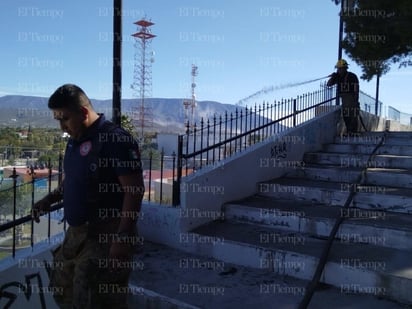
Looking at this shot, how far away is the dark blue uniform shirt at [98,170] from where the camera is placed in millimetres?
2799

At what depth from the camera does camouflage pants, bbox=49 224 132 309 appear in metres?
2.84

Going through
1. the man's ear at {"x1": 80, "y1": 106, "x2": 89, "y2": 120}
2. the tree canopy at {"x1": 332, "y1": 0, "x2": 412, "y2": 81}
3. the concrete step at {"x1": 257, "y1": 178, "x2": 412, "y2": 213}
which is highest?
the tree canopy at {"x1": 332, "y1": 0, "x2": 412, "y2": 81}

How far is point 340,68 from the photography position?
1030 cm

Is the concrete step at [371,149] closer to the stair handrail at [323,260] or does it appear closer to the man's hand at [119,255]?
the stair handrail at [323,260]

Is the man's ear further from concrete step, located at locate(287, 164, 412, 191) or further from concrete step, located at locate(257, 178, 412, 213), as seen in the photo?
concrete step, located at locate(287, 164, 412, 191)

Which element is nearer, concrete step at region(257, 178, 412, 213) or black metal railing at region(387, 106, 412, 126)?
concrete step at region(257, 178, 412, 213)

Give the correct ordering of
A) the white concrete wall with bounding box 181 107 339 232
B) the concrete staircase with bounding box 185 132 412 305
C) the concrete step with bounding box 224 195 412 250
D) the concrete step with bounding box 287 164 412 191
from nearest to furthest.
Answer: the concrete staircase with bounding box 185 132 412 305 < the concrete step with bounding box 224 195 412 250 < the white concrete wall with bounding box 181 107 339 232 < the concrete step with bounding box 287 164 412 191

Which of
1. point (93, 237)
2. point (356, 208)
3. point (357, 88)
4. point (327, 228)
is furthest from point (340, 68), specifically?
point (93, 237)

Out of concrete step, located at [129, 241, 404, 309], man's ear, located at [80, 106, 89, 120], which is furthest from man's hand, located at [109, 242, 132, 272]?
concrete step, located at [129, 241, 404, 309]

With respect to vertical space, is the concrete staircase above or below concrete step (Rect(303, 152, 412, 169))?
below

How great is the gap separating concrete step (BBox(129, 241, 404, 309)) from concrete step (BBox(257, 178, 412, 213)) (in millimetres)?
1769

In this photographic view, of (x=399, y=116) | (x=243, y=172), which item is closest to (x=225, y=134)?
(x=243, y=172)

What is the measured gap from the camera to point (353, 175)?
632cm

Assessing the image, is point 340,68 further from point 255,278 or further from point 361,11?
point 255,278
